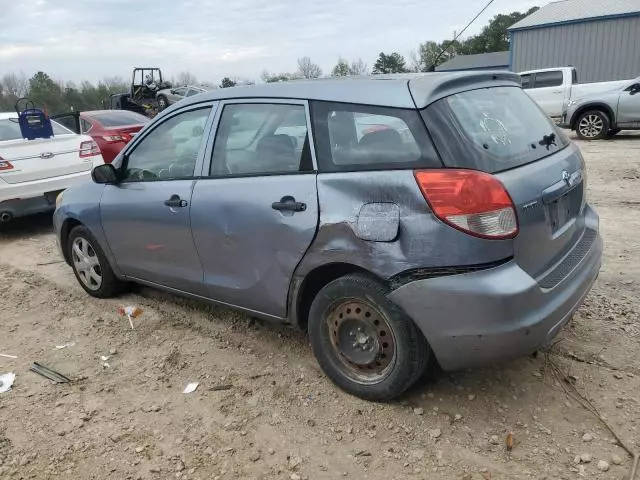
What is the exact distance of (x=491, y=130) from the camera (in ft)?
9.14

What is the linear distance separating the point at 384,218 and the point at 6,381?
2.61 metres

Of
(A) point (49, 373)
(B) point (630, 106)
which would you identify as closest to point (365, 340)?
(A) point (49, 373)

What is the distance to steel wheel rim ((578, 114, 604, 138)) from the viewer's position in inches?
511

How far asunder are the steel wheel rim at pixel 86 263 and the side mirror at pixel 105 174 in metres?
0.73

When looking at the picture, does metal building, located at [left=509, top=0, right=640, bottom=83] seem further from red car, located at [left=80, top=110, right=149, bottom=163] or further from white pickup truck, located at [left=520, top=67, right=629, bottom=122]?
red car, located at [left=80, top=110, right=149, bottom=163]

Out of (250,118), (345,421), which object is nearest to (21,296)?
(250,118)

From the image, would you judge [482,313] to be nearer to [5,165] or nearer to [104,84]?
[5,165]

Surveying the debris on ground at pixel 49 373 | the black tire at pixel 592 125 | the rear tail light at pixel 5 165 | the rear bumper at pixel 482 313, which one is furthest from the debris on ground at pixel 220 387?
the black tire at pixel 592 125

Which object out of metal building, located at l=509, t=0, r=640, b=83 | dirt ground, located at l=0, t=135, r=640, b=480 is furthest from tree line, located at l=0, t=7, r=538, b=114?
dirt ground, located at l=0, t=135, r=640, b=480

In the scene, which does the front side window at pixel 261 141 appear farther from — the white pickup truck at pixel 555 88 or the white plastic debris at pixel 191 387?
the white pickup truck at pixel 555 88

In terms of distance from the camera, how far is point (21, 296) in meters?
4.97

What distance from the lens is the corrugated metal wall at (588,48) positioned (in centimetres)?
2456

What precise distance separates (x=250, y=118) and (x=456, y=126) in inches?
51.2

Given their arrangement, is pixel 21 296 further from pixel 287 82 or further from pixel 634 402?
pixel 634 402
